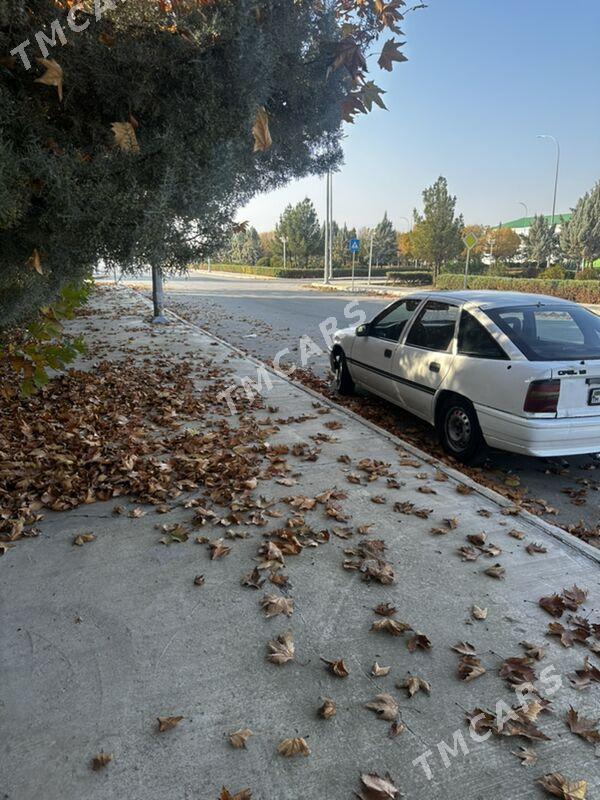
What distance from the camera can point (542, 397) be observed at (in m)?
4.43

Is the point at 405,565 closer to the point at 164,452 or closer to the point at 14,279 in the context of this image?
the point at 164,452

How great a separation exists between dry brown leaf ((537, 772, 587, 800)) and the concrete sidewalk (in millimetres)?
44

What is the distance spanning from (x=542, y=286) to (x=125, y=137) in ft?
101

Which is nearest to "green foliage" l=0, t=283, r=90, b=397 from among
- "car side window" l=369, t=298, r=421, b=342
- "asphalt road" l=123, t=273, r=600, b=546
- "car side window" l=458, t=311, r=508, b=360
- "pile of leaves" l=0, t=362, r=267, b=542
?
"pile of leaves" l=0, t=362, r=267, b=542

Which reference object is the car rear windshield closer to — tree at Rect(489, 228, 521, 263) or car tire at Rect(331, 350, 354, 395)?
car tire at Rect(331, 350, 354, 395)

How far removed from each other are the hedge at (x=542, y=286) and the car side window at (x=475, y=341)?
19077mm

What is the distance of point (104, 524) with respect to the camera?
384 cm

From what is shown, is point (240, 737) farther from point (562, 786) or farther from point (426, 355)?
point (426, 355)

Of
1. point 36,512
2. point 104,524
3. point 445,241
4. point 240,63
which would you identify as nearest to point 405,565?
point 104,524

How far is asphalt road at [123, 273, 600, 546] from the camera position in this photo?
4652 millimetres

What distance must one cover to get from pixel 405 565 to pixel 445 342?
2.84 meters

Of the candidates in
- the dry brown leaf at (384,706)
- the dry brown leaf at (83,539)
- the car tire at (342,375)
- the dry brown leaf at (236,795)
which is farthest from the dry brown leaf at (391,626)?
the car tire at (342,375)

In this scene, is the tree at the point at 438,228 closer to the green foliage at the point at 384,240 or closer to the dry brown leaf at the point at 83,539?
the green foliage at the point at 384,240

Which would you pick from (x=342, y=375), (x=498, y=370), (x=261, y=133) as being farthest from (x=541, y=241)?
(x=261, y=133)
